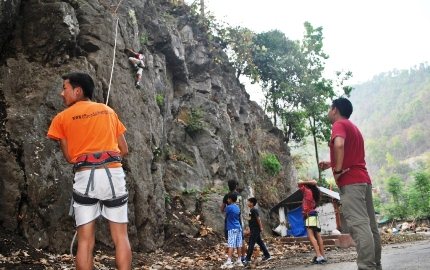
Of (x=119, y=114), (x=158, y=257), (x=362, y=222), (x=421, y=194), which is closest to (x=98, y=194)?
(x=362, y=222)

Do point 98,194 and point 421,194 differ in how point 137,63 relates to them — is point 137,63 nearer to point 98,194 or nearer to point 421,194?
point 98,194

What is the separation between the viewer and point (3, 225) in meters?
7.93

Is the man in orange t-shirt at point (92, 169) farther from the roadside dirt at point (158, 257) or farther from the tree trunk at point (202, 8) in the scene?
the tree trunk at point (202, 8)

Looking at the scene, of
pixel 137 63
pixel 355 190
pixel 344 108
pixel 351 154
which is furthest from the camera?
pixel 137 63

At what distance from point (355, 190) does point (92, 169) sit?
307 centimetres

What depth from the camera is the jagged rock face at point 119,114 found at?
860 cm

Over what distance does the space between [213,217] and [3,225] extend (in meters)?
9.25

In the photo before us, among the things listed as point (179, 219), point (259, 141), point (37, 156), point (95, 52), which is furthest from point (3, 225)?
point (259, 141)

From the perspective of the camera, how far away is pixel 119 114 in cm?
1190

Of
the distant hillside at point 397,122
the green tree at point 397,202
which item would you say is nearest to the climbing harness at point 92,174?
the green tree at point 397,202

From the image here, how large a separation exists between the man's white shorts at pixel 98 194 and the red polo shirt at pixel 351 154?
2.61 meters

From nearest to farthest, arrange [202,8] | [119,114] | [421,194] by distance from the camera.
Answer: [119,114]
[202,8]
[421,194]

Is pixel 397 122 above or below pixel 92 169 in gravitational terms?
above

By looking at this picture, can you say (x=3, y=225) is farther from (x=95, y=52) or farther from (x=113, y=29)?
(x=113, y=29)
